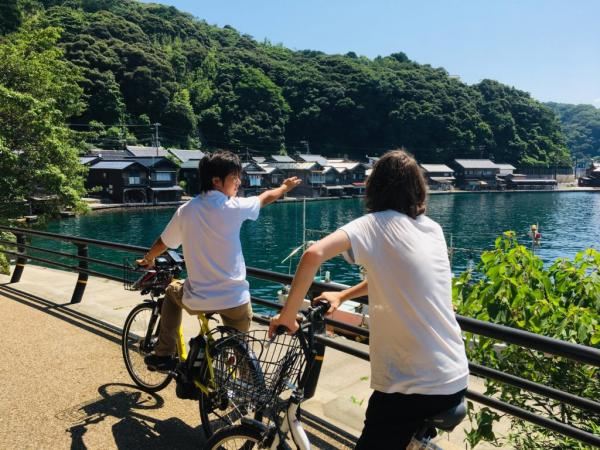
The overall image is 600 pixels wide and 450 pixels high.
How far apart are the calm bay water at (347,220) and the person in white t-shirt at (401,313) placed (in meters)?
22.9

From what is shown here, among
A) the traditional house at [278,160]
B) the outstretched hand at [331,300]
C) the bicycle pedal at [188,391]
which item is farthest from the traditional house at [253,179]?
the outstretched hand at [331,300]

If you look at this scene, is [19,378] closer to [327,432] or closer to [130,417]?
[130,417]

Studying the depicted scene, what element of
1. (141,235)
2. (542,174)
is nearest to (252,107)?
(141,235)

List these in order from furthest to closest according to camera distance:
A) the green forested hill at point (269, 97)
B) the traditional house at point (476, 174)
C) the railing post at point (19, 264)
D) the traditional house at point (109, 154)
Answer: the traditional house at point (476, 174) < the green forested hill at point (269, 97) < the traditional house at point (109, 154) < the railing post at point (19, 264)

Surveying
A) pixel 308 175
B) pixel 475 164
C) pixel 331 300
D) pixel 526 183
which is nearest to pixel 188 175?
pixel 308 175

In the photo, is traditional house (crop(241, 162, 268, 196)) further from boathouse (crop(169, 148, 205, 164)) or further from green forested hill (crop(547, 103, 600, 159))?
green forested hill (crop(547, 103, 600, 159))

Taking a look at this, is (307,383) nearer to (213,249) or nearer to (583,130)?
(213,249)

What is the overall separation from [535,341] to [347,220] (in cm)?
5116

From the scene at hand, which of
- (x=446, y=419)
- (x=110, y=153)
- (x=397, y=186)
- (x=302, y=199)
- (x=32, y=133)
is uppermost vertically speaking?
(x=32, y=133)

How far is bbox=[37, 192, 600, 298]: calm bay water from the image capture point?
3431 cm

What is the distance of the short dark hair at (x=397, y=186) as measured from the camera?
1791 millimetres

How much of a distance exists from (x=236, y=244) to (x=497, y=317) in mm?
1603

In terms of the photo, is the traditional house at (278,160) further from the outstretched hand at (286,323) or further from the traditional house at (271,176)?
the outstretched hand at (286,323)

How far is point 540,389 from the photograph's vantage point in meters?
2.41
